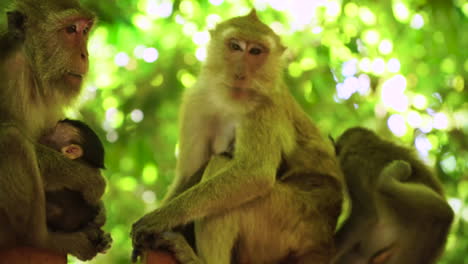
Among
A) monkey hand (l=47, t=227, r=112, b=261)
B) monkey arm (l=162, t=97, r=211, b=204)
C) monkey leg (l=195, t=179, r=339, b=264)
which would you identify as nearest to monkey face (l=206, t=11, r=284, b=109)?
A: monkey arm (l=162, t=97, r=211, b=204)

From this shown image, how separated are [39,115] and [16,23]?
592 millimetres

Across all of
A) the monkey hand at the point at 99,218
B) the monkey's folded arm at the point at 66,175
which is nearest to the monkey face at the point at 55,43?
the monkey's folded arm at the point at 66,175

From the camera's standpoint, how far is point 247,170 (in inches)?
159

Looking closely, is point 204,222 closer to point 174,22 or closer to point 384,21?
point 174,22

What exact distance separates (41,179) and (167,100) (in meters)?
4.83

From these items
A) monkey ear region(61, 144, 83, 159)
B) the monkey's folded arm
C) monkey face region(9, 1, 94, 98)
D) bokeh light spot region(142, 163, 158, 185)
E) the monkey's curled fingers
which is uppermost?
bokeh light spot region(142, 163, 158, 185)

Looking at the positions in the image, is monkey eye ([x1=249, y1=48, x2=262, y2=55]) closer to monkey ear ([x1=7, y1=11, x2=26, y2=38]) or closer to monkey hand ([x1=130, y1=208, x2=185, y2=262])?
monkey hand ([x1=130, y1=208, x2=185, y2=262])

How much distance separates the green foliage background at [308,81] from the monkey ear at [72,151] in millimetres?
3683

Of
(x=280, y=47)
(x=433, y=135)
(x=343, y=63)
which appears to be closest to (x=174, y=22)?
(x=343, y=63)

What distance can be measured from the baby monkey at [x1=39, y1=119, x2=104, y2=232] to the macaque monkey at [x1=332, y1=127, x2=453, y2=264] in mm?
1794

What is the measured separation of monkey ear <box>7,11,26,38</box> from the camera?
3.93 meters

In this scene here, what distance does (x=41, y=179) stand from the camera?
143 inches

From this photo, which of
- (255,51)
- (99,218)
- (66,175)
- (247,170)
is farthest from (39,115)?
(255,51)

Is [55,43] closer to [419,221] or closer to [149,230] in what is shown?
[149,230]
